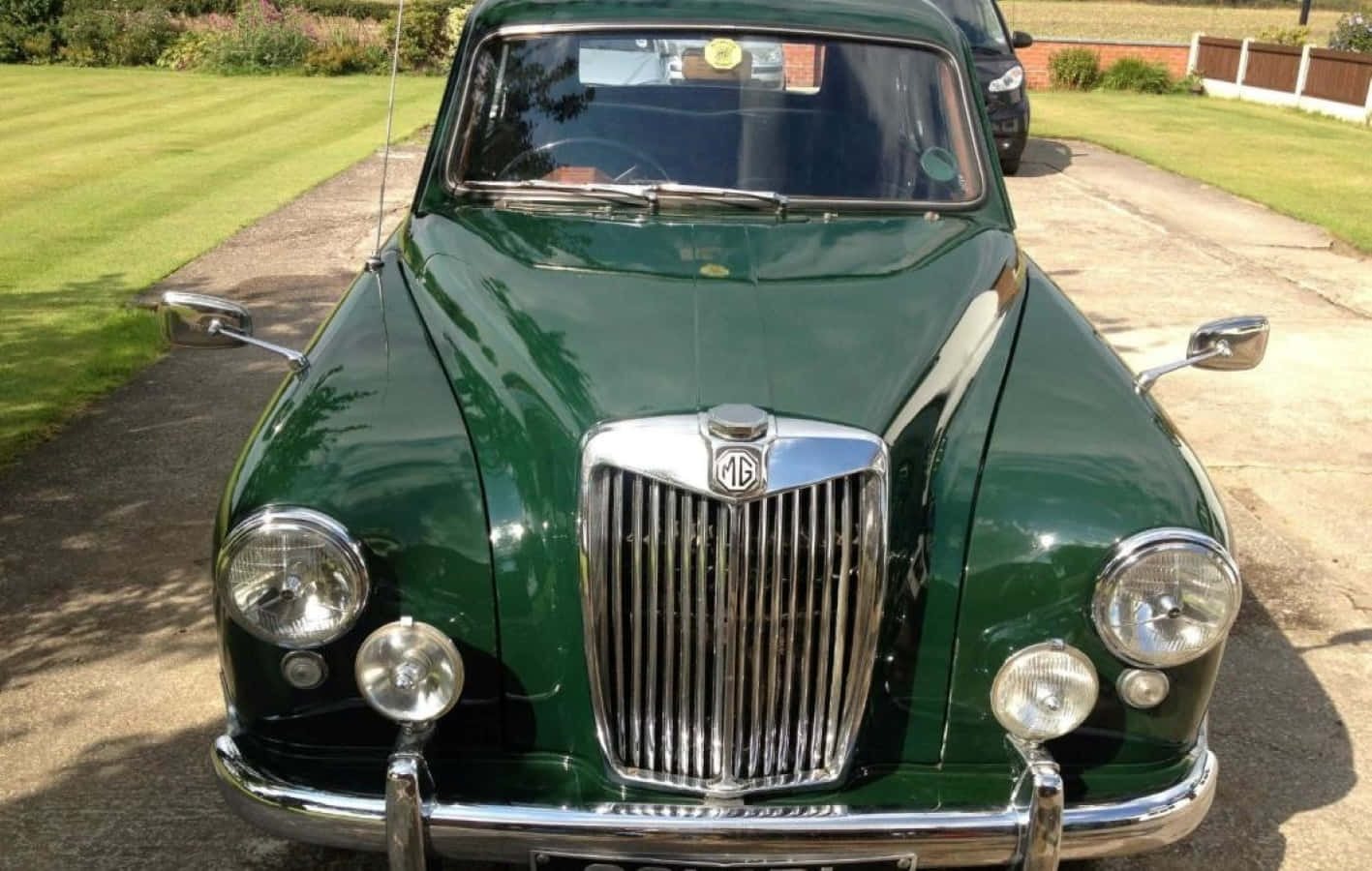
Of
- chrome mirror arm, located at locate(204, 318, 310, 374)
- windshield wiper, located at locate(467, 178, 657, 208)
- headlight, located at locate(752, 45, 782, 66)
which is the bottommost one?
chrome mirror arm, located at locate(204, 318, 310, 374)

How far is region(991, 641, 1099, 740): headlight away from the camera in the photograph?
267cm

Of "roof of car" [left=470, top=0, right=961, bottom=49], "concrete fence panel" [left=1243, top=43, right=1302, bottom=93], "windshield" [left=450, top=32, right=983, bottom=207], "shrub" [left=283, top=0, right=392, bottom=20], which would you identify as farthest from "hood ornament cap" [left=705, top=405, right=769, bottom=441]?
"shrub" [left=283, top=0, right=392, bottom=20]

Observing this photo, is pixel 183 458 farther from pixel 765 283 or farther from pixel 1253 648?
pixel 1253 648

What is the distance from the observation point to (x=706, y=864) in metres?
2.53

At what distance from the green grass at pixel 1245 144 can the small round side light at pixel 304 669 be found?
33.9 feet

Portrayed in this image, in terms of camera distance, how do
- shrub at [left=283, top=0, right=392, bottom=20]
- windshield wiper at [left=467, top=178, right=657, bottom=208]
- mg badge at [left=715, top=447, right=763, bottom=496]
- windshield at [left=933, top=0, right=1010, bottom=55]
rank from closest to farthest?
mg badge at [left=715, top=447, right=763, bottom=496] → windshield wiper at [left=467, top=178, right=657, bottom=208] → windshield at [left=933, top=0, right=1010, bottom=55] → shrub at [left=283, top=0, right=392, bottom=20]

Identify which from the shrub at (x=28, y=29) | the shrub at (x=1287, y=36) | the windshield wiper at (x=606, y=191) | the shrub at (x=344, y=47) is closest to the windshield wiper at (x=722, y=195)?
the windshield wiper at (x=606, y=191)

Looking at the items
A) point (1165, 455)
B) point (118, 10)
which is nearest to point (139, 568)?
point (1165, 455)

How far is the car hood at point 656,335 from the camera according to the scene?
107 inches

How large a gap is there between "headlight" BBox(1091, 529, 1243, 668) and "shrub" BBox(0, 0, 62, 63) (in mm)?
27756

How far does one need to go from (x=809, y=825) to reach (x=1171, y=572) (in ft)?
2.75

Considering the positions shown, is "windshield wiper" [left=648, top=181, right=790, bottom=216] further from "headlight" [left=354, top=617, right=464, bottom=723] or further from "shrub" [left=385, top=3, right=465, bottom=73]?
"shrub" [left=385, top=3, right=465, bottom=73]

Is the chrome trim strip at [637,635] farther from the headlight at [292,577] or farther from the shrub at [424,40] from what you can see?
the shrub at [424,40]

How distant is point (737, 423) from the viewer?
99.4 inches
